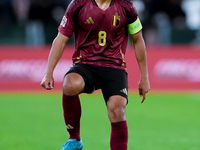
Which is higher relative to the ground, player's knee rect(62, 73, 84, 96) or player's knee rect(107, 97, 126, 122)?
player's knee rect(62, 73, 84, 96)

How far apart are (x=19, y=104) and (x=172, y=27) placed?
5.87m

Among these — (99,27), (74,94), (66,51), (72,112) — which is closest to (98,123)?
(72,112)

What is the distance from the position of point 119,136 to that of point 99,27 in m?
1.12

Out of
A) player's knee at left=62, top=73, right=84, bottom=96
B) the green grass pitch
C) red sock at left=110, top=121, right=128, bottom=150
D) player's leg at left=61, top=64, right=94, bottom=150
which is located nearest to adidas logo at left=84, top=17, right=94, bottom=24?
player's leg at left=61, top=64, right=94, bottom=150

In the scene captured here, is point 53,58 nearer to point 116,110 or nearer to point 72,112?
point 72,112

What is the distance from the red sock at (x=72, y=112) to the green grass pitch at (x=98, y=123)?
15.8 inches

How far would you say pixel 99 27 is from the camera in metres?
4.21

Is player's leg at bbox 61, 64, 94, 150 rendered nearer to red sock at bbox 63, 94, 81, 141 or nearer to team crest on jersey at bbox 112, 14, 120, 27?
red sock at bbox 63, 94, 81, 141

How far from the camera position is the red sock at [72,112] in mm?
4316

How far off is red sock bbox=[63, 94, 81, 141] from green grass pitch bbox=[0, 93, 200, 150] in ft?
1.32

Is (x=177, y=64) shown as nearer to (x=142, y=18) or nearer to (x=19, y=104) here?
(x=142, y=18)

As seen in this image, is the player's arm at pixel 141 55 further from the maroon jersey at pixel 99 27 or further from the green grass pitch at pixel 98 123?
the green grass pitch at pixel 98 123

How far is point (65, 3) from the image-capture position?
1325cm

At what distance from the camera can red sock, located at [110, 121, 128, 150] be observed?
3885 millimetres
